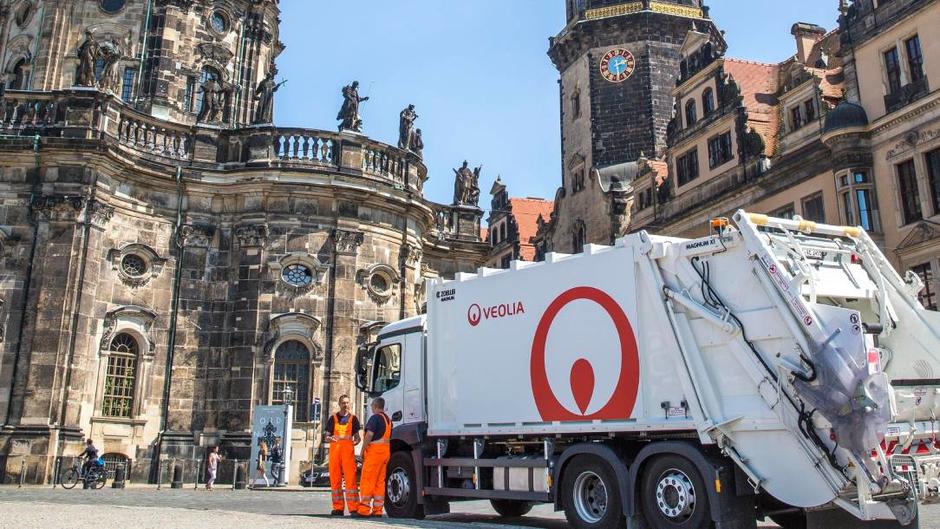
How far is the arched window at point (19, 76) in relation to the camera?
31.0m

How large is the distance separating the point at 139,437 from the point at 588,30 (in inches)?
1278

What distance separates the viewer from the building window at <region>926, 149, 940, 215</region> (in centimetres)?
2197

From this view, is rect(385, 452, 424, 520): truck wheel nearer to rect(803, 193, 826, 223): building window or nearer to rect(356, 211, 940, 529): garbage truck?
rect(356, 211, 940, 529): garbage truck

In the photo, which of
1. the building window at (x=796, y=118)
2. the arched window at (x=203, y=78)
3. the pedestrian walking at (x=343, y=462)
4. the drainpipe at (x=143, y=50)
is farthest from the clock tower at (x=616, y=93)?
the pedestrian walking at (x=343, y=462)

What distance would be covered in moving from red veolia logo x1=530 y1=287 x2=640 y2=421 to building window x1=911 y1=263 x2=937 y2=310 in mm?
15195

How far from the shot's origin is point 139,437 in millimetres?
24047

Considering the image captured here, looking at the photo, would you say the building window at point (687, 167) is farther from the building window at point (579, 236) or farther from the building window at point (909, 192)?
the building window at point (579, 236)

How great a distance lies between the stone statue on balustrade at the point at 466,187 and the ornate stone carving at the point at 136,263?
41.5ft

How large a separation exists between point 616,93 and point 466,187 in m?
14.7

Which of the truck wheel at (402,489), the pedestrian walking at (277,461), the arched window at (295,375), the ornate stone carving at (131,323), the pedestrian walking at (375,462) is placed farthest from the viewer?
the arched window at (295,375)

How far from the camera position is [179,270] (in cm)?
2566

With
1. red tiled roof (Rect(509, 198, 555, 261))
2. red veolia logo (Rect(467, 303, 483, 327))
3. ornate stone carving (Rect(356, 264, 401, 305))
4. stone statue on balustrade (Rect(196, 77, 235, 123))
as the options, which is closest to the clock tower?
red tiled roof (Rect(509, 198, 555, 261))

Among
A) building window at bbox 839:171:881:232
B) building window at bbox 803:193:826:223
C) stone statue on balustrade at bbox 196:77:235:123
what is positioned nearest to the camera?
building window at bbox 839:171:881:232

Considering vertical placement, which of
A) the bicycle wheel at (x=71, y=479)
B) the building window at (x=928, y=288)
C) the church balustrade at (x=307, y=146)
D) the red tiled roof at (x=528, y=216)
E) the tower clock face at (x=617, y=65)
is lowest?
the bicycle wheel at (x=71, y=479)
